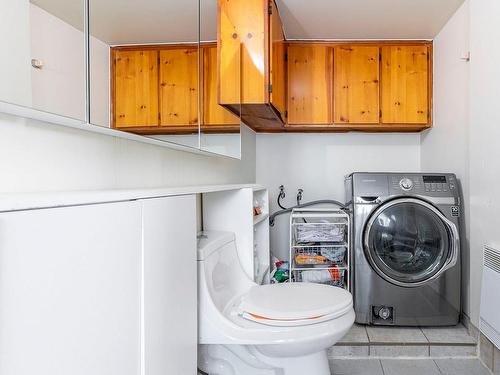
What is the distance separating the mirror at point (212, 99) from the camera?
1.76m

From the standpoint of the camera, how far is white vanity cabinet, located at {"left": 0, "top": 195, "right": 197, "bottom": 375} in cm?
47

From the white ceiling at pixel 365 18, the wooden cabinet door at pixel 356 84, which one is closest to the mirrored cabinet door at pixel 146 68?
the white ceiling at pixel 365 18

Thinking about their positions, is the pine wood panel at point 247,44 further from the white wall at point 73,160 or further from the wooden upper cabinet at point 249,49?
the white wall at point 73,160

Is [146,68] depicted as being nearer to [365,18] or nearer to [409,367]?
[365,18]

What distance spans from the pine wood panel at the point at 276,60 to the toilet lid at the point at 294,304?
119 cm

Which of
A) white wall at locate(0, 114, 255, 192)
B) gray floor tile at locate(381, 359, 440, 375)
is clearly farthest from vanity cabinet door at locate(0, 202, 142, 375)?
gray floor tile at locate(381, 359, 440, 375)

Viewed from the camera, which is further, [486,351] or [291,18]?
[291,18]

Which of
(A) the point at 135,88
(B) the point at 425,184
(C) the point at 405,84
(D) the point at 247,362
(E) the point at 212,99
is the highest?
(C) the point at 405,84

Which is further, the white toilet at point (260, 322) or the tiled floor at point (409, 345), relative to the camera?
the tiled floor at point (409, 345)

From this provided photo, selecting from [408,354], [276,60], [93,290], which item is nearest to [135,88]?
[93,290]

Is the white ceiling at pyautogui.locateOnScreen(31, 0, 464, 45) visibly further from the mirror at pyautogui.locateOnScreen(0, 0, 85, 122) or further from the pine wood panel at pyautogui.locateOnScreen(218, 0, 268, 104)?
the pine wood panel at pyautogui.locateOnScreen(218, 0, 268, 104)

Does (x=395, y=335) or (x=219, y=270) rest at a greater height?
(x=219, y=270)

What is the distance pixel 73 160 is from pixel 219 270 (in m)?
0.90

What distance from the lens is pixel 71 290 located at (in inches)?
22.5
